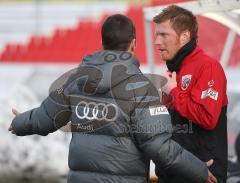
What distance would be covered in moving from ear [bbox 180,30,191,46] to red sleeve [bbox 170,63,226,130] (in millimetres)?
186

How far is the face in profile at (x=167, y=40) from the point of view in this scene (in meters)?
3.83

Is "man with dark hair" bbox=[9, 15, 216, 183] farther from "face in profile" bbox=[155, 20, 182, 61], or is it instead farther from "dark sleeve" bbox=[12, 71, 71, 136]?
"face in profile" bbox=[155, 20, 182, 61]

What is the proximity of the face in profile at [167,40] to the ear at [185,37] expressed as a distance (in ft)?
0.05

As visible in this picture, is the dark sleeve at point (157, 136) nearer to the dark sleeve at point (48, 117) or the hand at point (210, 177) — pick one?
the hand at point (210, 177)

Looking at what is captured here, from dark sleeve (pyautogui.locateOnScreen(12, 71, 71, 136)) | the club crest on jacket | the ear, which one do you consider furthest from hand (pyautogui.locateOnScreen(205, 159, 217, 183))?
dark sleeve (pyautogui.locateOnScreen(12, 71, 71, 136))

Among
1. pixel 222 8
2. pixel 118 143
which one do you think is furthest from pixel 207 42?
pixel 118 143

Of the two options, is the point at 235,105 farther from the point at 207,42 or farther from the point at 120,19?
the point at 120,19

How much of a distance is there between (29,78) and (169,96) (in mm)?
5757

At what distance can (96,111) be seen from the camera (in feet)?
11.8

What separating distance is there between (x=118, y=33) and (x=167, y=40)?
400mm

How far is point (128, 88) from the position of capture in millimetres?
3516

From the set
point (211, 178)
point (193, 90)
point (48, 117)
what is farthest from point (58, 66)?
point (211, 178)

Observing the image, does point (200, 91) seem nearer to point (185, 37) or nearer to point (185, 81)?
point (185, 81)

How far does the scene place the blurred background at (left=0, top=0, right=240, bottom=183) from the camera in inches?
220
